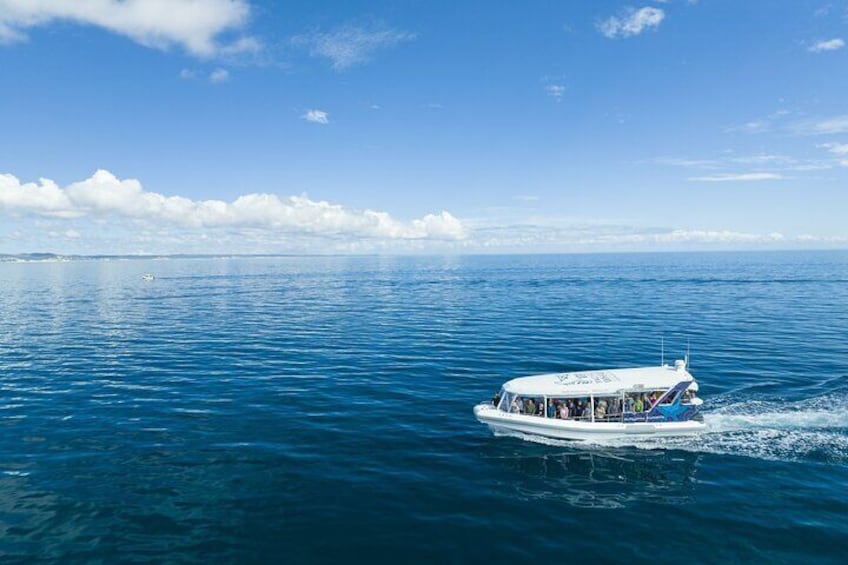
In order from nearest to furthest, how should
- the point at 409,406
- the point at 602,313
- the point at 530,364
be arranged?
the point at 409,406 < the point at 530,364 < the point at 602,313

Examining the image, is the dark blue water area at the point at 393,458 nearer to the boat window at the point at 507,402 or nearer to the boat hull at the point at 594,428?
the boat hull at the point at 594,428

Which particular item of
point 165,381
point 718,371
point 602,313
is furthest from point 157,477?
point 602,313

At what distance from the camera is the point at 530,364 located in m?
47.0

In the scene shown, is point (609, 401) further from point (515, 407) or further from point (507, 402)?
point (507, 402)

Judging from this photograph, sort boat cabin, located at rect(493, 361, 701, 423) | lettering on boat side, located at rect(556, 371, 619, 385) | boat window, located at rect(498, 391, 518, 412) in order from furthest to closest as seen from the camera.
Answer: lettering on boat side, located at rect(556, 371, 619, 385)
boat window, located at rect(498, 391, 518, 412)
boat cabin, located at rect(493, 361, 701, 423)

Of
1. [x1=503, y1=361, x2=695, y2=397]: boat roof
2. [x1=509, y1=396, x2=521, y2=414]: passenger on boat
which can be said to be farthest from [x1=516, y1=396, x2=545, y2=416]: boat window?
[x1=503, y1=361, x2=695, y2=397]: boat roof

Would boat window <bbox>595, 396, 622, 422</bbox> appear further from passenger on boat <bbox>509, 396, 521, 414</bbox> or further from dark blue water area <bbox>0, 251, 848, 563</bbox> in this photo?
passenger on boat <bbox>509, 396, 521, 414</bbox>

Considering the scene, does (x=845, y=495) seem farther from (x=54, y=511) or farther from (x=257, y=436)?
(x=54, y=511)

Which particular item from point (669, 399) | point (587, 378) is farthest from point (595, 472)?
point (669, 399)

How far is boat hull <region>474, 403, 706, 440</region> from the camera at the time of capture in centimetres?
2958

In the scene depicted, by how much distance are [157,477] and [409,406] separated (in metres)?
16.9

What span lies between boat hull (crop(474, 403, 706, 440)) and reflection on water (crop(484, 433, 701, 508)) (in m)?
0.70

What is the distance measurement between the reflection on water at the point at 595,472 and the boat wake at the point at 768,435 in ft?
3.05

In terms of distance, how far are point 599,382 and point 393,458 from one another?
1402 centimetres
